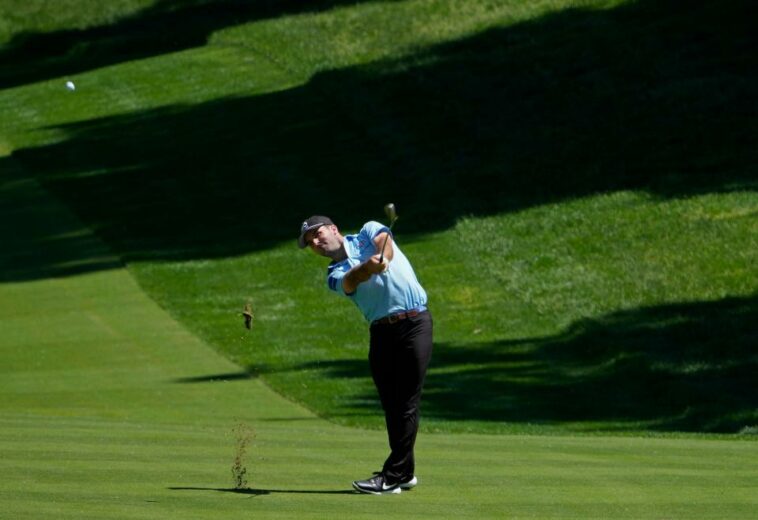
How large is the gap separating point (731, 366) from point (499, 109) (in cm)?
1518

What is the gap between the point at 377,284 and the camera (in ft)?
34.7

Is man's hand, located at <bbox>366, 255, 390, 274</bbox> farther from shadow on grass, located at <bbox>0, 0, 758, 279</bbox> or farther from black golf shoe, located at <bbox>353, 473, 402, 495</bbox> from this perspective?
shadow on grass, located at <bbox>0, 0, 758, 279</bbox>

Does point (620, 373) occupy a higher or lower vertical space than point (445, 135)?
lower

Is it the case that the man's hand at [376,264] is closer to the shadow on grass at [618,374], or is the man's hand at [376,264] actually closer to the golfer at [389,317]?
the golfer at [389,317]

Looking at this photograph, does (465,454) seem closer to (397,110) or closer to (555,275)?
(555,275)

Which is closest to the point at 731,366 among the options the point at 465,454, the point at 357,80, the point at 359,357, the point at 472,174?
the point at 359,357

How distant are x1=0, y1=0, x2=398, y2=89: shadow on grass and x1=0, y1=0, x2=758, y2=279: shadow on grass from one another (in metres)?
7.21

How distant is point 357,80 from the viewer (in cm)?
3953

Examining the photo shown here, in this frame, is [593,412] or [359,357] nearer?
[593,412]

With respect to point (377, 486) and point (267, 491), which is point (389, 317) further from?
point (267, 491)

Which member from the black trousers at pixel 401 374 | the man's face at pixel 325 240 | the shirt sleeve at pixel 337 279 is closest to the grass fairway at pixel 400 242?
the black trousers at pixel 401 374

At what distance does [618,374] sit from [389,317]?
11.2 meters

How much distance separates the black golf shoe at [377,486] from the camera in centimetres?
1097

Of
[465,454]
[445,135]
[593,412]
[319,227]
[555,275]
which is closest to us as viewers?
[319,227]
